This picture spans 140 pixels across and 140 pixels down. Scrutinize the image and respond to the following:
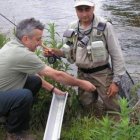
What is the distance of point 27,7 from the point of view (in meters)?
15.1

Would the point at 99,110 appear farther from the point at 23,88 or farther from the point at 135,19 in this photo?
the point at 135,19

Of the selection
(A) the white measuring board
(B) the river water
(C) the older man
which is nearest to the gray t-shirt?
(C) the older man

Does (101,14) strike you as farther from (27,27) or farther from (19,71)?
(19,71)

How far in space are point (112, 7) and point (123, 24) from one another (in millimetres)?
2654

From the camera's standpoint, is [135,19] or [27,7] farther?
[27,7]

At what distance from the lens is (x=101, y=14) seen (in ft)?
43.7

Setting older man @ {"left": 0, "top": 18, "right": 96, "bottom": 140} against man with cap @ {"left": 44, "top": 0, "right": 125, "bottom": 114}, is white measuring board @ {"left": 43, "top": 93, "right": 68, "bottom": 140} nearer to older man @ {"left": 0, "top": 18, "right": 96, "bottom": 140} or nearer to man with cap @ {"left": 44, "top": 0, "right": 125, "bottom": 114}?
older man @ {"left": 0, "top": 18, "right": 96, "bottom": 140}

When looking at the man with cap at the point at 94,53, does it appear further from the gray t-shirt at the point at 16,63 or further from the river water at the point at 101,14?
the river water at the point at 101,14

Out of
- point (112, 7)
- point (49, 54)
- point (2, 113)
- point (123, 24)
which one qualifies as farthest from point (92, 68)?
point (112, 7)

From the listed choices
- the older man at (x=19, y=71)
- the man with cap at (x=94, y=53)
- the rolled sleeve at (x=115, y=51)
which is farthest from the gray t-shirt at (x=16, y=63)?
the rolled sleeve at (x=115, y=51)

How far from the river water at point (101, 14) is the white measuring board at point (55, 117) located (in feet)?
9.96

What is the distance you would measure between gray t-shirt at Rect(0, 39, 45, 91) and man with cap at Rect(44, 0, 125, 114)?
967 millimetres

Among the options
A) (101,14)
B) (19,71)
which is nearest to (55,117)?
(19,71)

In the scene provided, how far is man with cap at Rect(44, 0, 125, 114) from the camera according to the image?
5.29 meters
